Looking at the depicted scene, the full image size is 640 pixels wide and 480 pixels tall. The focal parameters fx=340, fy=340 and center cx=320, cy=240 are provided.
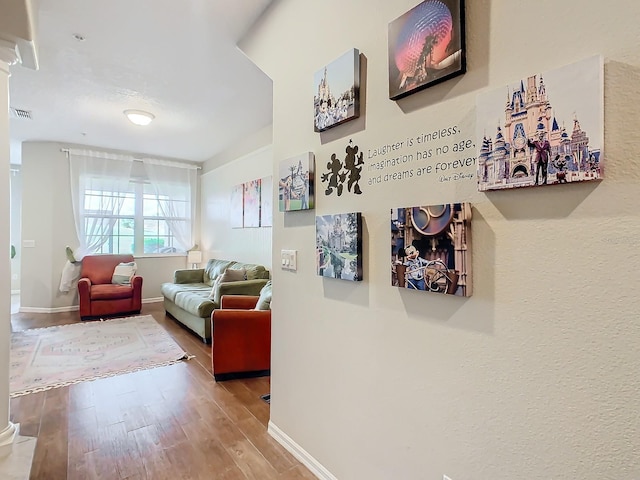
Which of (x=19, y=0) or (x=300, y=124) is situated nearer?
(x=19, y=0)

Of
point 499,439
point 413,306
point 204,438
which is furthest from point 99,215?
point 499,439

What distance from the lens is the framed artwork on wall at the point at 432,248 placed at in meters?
1.14

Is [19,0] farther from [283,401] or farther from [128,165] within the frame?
[128,165]

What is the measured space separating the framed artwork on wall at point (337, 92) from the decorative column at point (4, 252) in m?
1.91

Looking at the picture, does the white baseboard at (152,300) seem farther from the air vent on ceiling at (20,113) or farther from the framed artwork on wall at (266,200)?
the air vent on ceiling at (20,113)

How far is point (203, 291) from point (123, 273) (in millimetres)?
1767

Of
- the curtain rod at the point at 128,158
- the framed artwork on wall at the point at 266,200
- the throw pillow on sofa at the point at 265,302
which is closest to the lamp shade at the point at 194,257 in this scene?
the curtain rod at the point at 128,158

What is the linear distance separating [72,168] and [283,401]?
5.81 m

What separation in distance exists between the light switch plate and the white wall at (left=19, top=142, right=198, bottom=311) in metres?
5.48

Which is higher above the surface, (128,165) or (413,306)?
(128,165)

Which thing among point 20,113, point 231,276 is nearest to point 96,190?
point 20,113

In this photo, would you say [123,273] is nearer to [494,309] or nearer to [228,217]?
[228,217]

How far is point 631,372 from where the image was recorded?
832 millimetres

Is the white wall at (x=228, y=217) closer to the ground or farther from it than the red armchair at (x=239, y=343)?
farther from it
